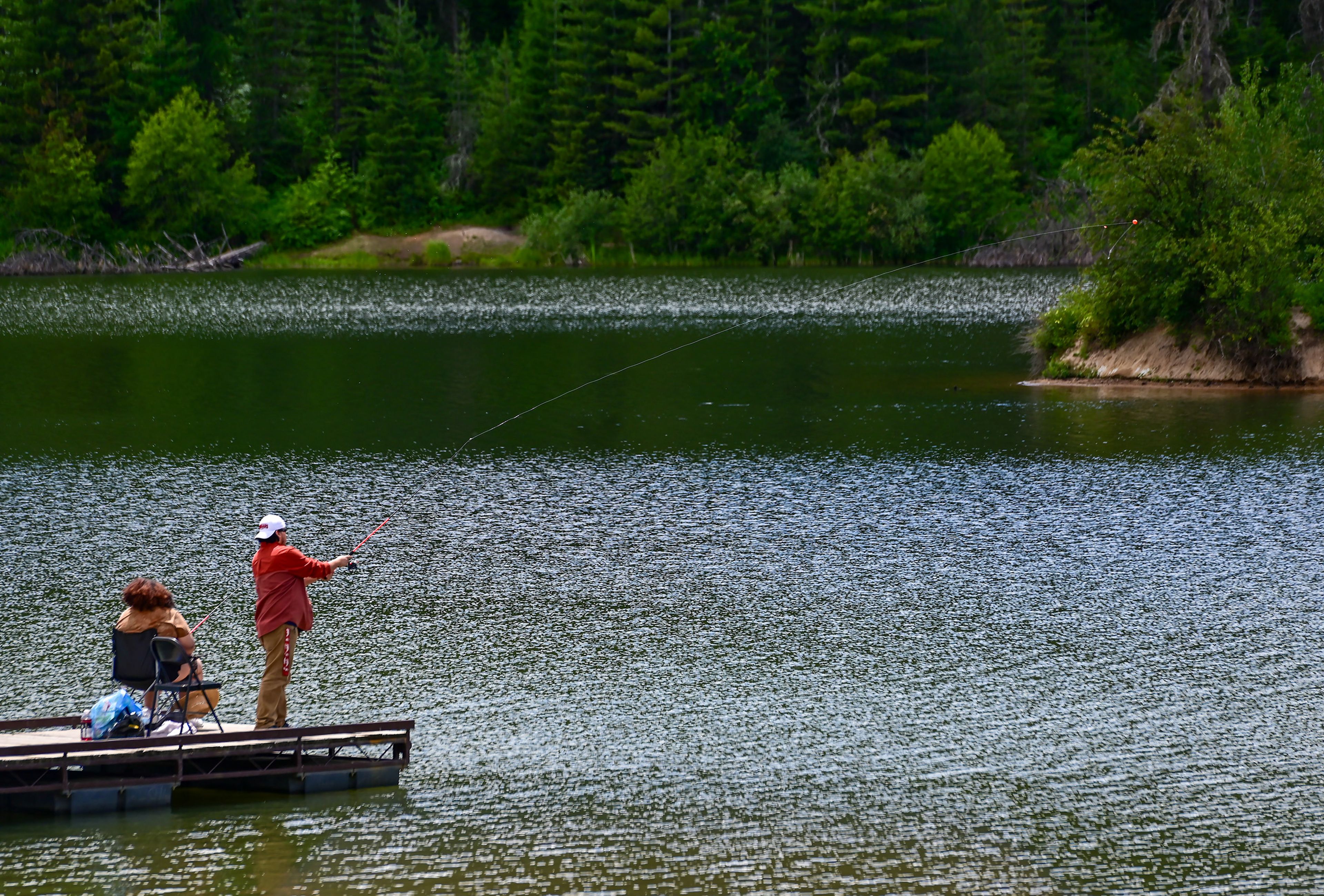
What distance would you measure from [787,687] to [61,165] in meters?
92.3

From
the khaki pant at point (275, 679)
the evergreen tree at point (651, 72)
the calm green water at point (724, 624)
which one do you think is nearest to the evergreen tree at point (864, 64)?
the evergreen tree at point (651, 72)

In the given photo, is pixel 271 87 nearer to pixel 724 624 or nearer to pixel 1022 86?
pixel 1022 86

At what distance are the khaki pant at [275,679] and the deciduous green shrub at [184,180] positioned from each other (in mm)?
90183

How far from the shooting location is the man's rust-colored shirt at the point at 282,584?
41.2ft

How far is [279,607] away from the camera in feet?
41.7

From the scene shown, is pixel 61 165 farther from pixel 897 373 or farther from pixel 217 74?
pixel 897 373

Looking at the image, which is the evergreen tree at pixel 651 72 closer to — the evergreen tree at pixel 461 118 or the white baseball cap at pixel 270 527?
the evergreen tree at pixel 461 118

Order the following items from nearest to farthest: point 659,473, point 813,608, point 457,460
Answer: point 813,608 → point 659,473 → point 457,460

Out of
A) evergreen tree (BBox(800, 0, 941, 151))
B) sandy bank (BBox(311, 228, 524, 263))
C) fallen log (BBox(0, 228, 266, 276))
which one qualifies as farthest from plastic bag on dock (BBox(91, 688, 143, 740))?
evergreen tree (BBox(800, 0, 941, 151))

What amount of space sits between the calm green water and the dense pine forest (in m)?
58.0

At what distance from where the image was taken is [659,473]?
26391mm

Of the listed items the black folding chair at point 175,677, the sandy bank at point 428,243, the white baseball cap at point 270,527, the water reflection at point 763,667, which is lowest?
the water reflection at point 763,667

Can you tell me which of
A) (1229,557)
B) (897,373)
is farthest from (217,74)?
(1229,557)

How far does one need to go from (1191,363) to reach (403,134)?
7718cm
